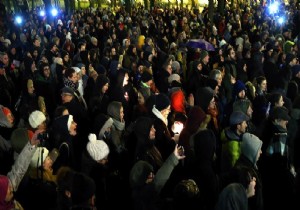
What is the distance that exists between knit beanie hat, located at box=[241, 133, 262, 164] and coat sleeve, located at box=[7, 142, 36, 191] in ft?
8.05

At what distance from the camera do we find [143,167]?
461cm

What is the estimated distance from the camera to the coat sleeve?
4.84m

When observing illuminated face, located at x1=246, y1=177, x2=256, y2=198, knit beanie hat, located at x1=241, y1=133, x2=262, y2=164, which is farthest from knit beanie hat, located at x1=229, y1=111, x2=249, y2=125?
illuminated face, located at x1=246, y1=177, x2=256, y2=198

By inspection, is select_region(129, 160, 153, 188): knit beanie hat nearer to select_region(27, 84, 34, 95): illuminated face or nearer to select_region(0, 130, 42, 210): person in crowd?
select_region(0, 130, 42, 210): person in crowd

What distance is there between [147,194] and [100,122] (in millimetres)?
2163

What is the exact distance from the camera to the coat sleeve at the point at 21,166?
4844mm

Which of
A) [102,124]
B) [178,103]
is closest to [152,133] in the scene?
[102,124]

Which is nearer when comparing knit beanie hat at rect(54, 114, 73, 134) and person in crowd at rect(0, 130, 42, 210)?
person in crowd at rect(0, 130, 42, 210)

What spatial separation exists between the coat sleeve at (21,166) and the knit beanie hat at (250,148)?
2453mm

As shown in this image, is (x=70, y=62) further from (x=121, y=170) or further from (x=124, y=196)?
(x=124, y=196)

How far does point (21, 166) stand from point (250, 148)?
263cm

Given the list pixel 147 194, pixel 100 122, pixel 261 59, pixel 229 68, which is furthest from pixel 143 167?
pixel 261 59

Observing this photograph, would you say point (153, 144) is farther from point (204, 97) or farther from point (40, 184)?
point (204, 97)

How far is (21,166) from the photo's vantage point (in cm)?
492
